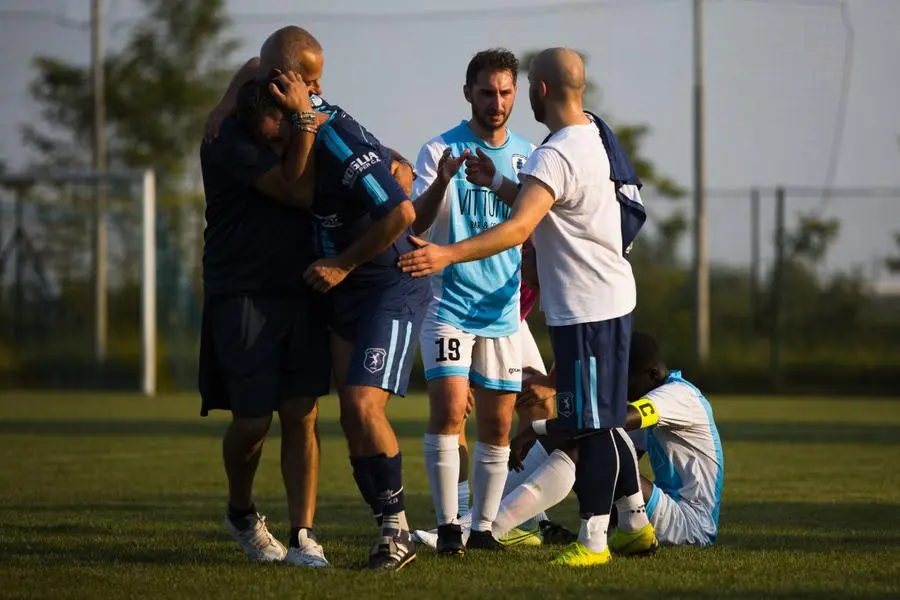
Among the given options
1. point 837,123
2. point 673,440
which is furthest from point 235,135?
point 837,123

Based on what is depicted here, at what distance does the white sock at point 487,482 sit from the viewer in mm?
6578

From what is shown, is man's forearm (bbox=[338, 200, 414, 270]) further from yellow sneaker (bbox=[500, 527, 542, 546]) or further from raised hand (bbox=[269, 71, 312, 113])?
yellow sneaker (bbox=[500, 527, 542, 546])

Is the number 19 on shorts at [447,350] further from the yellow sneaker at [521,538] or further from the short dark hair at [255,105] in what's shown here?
the short dark hair at [255,105]

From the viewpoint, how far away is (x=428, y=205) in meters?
6.50

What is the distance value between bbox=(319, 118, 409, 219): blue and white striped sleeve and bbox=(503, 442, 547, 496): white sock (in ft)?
5.64

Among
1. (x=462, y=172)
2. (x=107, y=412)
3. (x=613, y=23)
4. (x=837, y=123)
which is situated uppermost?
(x=613, y=23)

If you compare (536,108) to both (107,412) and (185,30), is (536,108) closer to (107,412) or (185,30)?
(107,412)

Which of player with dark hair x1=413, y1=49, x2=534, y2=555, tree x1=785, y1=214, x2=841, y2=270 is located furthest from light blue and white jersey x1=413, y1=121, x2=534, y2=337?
tree x1=785, y1=214, x2=841, y2=270

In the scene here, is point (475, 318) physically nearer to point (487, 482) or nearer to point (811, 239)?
point (487, 482)

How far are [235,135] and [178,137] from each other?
22282mm

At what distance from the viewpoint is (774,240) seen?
73.5ft

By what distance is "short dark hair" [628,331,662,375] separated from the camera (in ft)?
21.6

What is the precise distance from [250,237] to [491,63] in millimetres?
1490

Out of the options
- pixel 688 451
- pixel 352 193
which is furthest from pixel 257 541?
pixel 688 451
